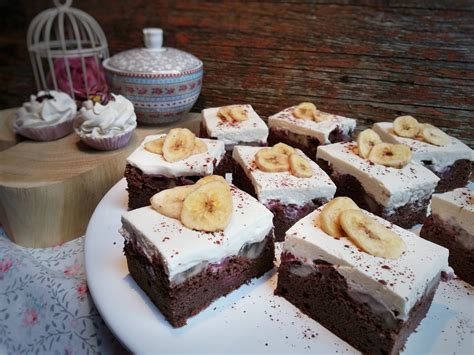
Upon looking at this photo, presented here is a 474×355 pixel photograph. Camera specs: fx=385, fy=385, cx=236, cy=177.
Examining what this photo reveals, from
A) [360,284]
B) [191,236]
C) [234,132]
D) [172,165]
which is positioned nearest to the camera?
[360,284]

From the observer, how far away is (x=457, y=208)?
70.9 inches

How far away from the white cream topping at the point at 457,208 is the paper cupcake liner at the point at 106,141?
1845 mm

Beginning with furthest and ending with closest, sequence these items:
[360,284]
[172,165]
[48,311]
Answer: [172,165]
[48,311]
[360,284]

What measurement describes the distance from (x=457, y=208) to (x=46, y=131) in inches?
96.8

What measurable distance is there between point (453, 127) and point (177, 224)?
224 centimetres

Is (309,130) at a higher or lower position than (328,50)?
lower

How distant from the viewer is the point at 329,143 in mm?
2553

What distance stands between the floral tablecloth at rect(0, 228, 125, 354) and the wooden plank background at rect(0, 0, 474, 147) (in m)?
1.98

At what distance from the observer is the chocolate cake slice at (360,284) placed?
1.35 meters

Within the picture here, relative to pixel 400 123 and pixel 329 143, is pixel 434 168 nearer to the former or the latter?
pixel 400 123

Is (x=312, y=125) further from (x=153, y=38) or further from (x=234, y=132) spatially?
(x=153, y=38)

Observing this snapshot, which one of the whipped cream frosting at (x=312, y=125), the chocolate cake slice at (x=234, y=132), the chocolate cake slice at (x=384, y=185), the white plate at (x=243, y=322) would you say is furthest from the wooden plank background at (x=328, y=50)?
the white plate at (x=243, y=322)

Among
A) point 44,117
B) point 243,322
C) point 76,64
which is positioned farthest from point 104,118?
point 243,322

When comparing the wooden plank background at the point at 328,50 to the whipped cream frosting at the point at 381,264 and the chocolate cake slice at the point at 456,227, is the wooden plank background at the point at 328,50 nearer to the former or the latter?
the chocolate cake slice at the point at 456,227
